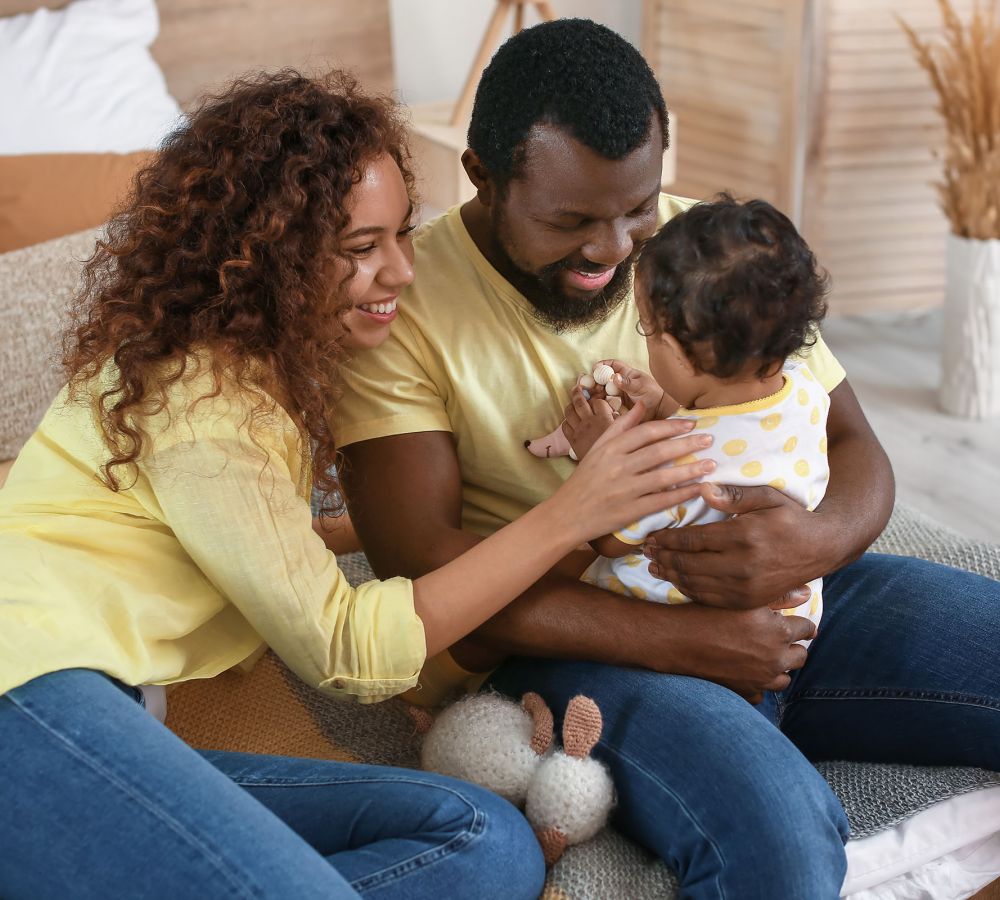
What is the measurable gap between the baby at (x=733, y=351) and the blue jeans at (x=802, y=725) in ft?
0.30

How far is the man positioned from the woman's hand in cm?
5

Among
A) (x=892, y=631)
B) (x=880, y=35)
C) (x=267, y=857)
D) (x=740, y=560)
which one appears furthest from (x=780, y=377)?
(x=880, y=35)

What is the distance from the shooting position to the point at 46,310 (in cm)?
179

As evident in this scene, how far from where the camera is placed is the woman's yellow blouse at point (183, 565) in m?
1.13

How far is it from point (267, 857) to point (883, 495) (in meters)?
0.78

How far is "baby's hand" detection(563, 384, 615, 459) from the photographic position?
1.31m

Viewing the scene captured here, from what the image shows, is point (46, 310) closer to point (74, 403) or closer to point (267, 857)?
point (74, 403)

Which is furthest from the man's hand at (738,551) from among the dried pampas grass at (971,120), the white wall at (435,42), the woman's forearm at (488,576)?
the white wall at (435,42)

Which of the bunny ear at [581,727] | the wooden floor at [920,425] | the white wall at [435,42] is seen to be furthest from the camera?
the white wall at [435,42]

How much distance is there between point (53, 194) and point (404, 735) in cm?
118

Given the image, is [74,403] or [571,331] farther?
[571,331]

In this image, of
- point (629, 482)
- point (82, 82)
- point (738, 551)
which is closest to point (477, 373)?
point (629, 482)

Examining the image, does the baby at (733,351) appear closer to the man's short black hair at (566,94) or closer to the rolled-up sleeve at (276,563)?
the man's short black hair at (566,94)

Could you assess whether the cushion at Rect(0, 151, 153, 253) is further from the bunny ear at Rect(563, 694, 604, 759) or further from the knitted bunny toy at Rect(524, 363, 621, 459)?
the bunny ear at Rect(563, 694, 604, 759)
